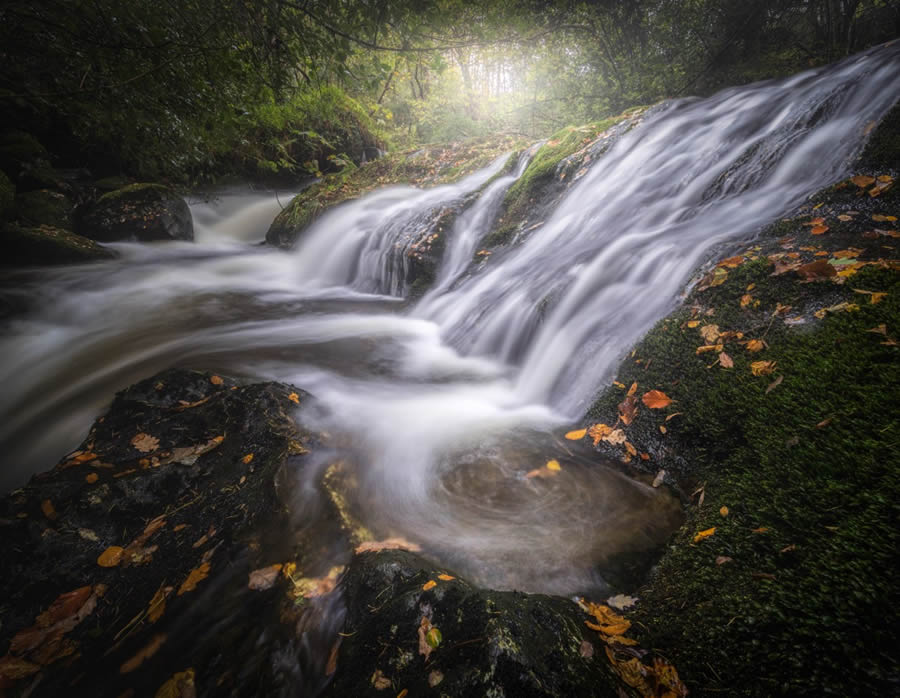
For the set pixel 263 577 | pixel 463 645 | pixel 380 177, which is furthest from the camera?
pixel 380 177

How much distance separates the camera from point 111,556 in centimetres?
215

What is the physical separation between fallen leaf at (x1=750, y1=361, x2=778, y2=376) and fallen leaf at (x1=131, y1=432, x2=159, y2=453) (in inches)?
159

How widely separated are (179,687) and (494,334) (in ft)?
12.6

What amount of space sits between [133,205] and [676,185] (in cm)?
1116

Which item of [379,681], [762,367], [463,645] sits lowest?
[379,681]

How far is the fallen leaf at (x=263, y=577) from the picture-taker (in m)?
1.83

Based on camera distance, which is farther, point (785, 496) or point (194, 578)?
point (194, 578)

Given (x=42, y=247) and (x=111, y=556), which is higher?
(x=42, y=247)

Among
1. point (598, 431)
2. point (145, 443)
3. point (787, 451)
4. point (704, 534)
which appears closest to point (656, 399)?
point (598, 431)

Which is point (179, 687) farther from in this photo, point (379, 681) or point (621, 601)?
point (621, 601)

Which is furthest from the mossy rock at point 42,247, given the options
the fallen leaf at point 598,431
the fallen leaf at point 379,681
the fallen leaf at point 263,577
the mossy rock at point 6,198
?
the fallen leaf at point 598,431

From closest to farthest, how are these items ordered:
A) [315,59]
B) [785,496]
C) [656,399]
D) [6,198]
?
[785,496]
[656,399]
[315,59]
[6,198]

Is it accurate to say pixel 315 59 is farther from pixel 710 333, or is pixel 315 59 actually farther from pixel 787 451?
pixel 787 451

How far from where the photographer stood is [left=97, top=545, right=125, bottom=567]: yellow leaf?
212 cm
